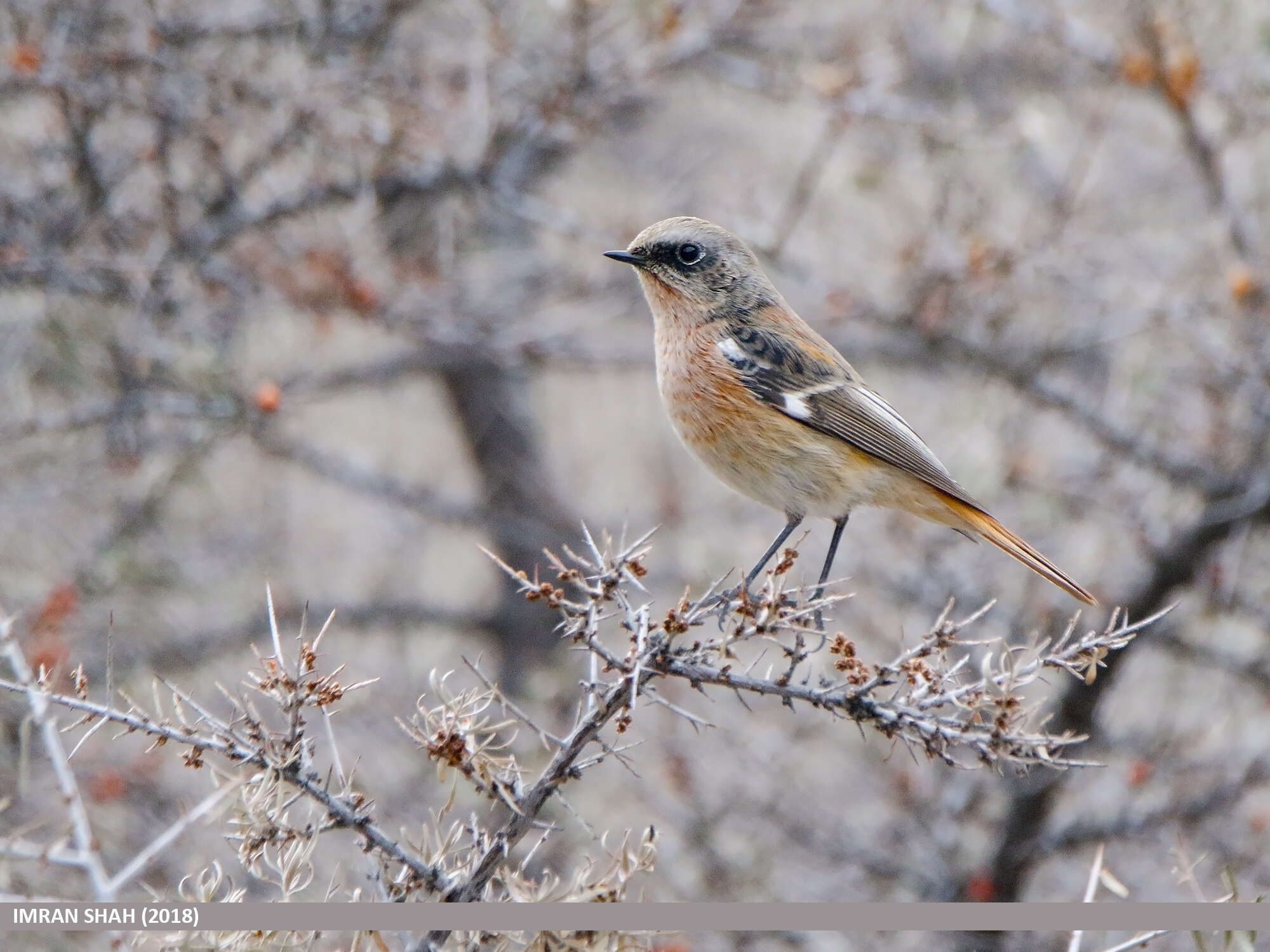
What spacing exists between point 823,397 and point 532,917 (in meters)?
2.48

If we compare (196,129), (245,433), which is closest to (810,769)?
(245,433)

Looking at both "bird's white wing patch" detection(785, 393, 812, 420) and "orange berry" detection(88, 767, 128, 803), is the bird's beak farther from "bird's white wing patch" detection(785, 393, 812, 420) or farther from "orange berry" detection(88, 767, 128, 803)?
"orange berry" detection(88, 767, 128, 803)

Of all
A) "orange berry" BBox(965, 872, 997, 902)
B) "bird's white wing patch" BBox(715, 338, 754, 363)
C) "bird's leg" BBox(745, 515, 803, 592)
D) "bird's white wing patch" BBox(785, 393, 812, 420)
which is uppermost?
"bird's white wing patch" BBox(715, 338, 754, 363)

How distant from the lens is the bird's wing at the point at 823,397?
13.2ft

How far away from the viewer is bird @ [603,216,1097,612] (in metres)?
3.96

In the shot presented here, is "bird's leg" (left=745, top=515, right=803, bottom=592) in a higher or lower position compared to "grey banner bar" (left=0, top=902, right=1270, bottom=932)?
lower

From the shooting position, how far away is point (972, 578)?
5.84m

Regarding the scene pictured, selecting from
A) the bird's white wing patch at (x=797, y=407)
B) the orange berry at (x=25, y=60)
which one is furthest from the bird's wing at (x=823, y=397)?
the orange berry at (x=25, y=60)

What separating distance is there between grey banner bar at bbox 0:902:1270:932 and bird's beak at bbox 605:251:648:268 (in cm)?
234

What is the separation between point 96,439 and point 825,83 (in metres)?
3.90

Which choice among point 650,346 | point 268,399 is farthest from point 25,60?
point 650,346

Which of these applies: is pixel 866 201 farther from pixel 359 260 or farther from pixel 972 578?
pixel 359 260

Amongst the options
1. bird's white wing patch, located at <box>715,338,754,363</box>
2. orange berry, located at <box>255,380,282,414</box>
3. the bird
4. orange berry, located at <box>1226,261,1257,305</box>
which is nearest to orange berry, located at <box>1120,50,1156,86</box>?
orange berry, located at <box>1226,261,1257,305</box>

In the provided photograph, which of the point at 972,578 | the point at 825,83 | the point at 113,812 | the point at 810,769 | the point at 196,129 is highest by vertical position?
the point at 825,83
